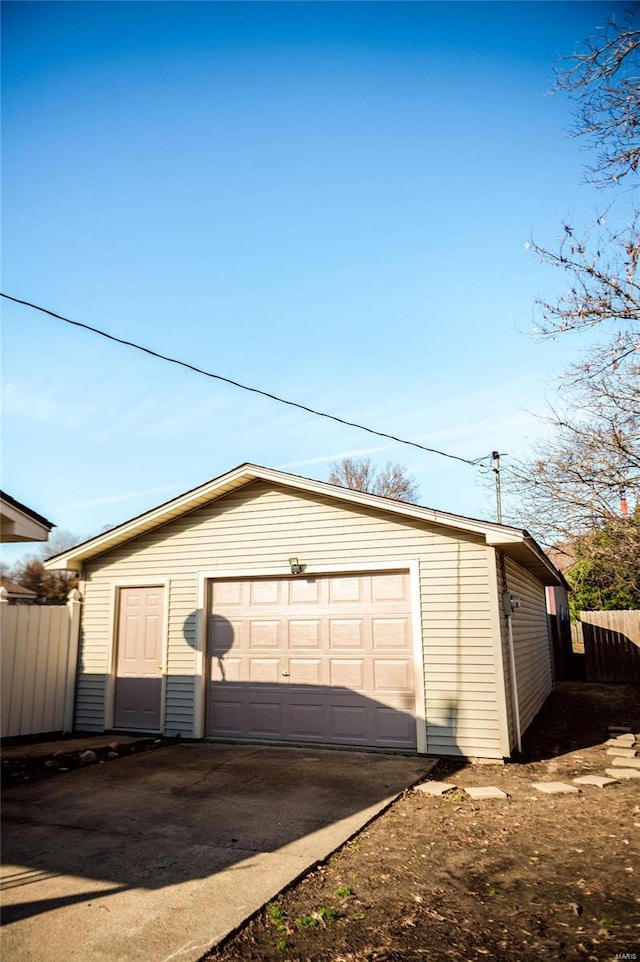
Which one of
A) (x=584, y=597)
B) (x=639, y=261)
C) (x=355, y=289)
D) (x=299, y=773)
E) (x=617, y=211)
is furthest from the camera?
(x=584, y=597)

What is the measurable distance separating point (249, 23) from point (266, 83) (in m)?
0.66

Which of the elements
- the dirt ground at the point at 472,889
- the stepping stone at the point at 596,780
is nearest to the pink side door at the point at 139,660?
the dirt ground at the point at 472,889

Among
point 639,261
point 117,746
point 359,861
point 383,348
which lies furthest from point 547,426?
point 117,746

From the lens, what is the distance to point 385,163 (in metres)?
8.44

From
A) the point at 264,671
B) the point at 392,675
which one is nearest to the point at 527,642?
the point at 392,675

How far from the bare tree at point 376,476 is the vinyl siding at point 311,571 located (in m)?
22.3

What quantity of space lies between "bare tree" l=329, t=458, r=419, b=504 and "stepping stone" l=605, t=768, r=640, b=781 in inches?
978

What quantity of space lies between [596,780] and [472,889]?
12.4 ft

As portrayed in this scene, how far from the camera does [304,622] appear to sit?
9.08 m

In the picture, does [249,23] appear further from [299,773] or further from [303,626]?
[299,773]

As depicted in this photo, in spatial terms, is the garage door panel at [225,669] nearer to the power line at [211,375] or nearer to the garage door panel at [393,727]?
the garage door panel at [393,727]

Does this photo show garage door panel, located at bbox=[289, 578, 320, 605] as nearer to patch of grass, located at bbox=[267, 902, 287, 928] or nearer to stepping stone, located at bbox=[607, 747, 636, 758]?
stepping stone, located at bbox=[607, 747, 636, 758]

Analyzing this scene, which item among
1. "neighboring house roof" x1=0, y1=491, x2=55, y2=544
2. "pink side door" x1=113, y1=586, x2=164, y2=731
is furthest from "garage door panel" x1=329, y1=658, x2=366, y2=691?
"neighboring house roof" x1=0, y1=491, x2=55, y2=544

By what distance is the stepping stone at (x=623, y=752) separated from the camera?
8270mm
